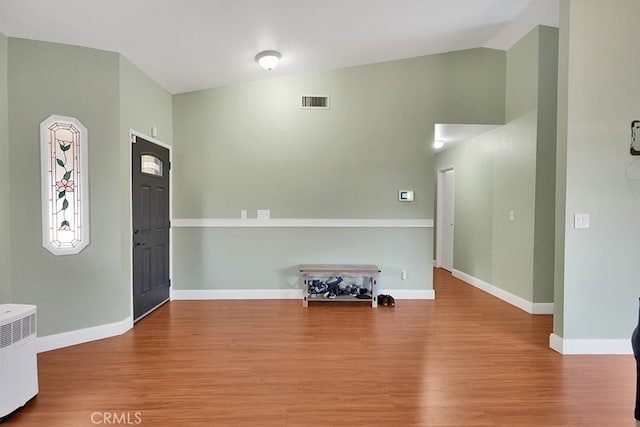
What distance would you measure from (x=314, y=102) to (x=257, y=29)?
1375 mm

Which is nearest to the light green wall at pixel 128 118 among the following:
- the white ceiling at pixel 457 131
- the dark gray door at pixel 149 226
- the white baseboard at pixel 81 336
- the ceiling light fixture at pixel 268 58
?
the dark gray door at pixel 149 226

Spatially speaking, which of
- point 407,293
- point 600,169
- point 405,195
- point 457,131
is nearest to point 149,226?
point 405,195

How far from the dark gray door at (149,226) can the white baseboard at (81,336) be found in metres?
0.27

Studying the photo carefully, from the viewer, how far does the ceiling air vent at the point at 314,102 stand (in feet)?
13.8

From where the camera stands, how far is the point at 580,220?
8.80 feet

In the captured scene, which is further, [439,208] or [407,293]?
[439,208]

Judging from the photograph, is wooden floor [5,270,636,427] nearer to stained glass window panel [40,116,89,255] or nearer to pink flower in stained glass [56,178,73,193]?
stained glass window panel [40,116,89,255]

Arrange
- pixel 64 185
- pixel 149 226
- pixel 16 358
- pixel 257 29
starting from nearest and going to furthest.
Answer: pixel 16 358 → pixel 64 185 → pixel 257 29 → pixel 149 226

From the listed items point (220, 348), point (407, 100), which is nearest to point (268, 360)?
point (220, 348)

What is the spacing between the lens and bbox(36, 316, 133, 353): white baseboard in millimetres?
2766

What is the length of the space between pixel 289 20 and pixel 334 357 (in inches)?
120

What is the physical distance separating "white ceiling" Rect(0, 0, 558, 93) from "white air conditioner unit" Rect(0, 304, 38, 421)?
7.29 feet

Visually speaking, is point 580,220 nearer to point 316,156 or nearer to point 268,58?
point 316,156

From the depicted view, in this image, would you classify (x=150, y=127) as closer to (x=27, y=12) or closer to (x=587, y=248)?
(x=27, y=12)
